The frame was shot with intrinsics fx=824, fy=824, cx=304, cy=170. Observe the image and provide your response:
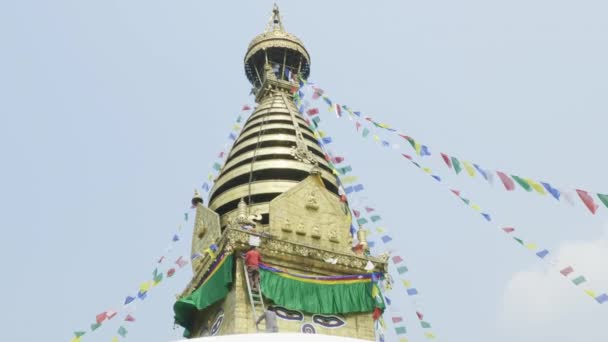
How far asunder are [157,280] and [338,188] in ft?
19.1

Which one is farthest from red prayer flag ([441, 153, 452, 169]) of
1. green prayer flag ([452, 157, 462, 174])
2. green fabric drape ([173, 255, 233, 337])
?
green fabric drape ([173, 255, 233, 337])

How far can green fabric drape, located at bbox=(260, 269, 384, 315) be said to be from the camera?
760 inches

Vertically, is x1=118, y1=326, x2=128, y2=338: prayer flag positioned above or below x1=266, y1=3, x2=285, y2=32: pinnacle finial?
below

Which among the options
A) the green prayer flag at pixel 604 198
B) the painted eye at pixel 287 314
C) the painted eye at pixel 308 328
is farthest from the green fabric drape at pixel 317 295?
the green prayer flag at pixel 604 198

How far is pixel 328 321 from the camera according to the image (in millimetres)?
19719

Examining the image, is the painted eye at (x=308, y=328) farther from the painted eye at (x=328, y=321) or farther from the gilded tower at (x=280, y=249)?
the painted eye at (x=328, y=321)

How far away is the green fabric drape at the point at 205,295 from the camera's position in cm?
1969

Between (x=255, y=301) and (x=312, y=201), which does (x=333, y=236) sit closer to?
(x=312, y=201)

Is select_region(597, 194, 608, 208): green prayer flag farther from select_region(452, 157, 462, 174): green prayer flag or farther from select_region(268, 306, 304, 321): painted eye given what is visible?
select_region(268, 306, 304, 321): painted eye

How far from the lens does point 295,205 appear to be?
21.2m

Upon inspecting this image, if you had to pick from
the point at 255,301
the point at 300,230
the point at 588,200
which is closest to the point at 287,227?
the point at 300,230

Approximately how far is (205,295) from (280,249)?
7.28 ft

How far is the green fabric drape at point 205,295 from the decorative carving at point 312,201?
276 centimetres

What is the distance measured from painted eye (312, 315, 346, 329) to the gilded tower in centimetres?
2
